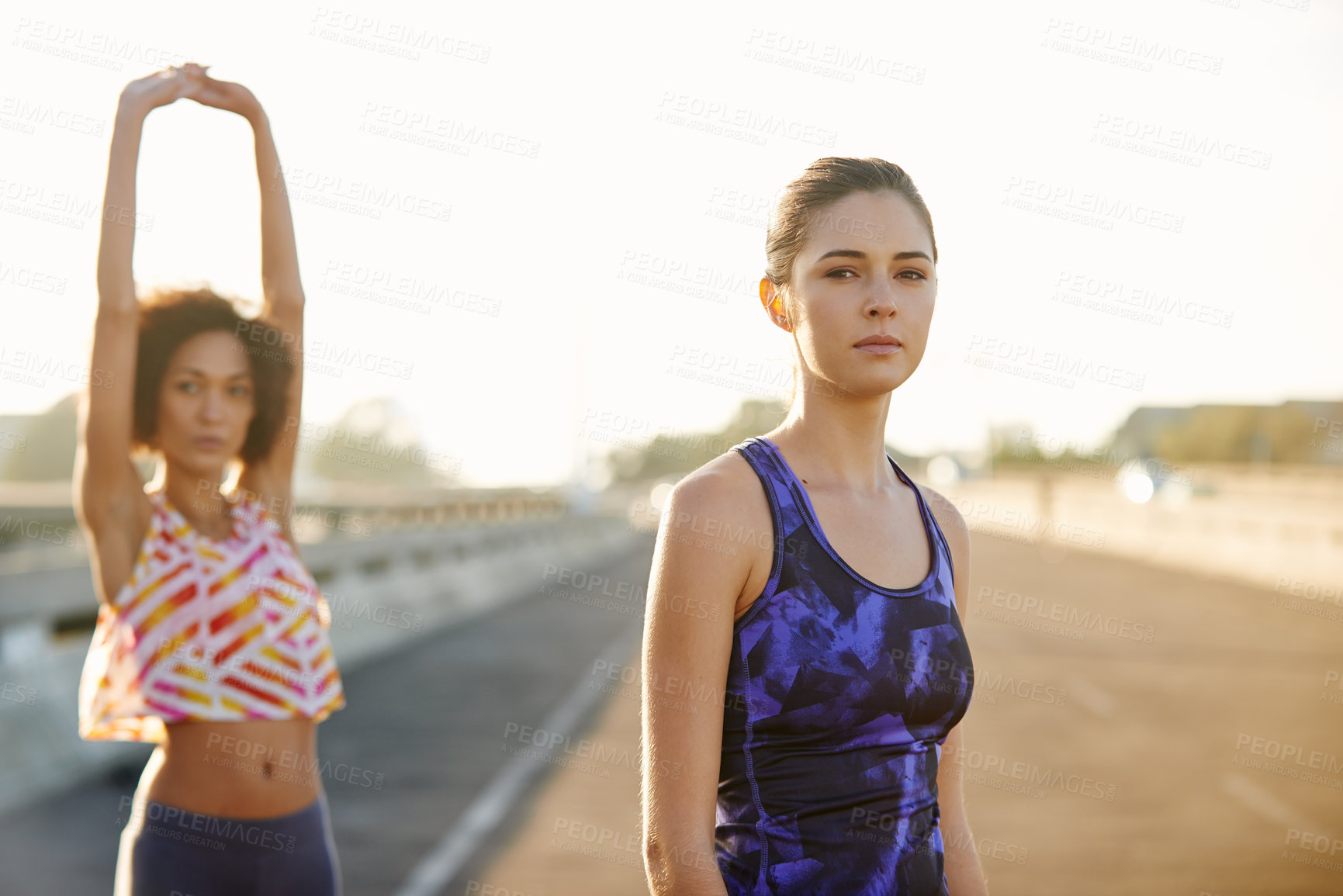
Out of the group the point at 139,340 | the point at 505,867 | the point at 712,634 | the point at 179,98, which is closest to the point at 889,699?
the point at 712,634

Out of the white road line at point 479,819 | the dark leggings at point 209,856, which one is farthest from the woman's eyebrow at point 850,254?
the white road line at point 479,819

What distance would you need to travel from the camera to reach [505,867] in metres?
6.80

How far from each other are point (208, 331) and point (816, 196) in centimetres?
171

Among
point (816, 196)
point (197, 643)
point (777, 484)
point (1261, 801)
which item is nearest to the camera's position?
point (777, 484)

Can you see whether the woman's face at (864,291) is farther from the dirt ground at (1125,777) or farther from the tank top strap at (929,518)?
the dirt ground at (1125,777)

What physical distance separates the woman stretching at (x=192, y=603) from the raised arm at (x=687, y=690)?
1214 mm

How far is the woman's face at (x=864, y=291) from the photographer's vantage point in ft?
8.25

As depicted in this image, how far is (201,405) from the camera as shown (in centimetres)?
324

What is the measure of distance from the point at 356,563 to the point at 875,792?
14034 millimetres

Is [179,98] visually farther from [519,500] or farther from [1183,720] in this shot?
[519,500]

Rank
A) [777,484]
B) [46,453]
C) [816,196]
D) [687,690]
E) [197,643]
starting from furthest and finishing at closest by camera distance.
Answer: [46,453]
[197,643]
[816,196]
[777,484]
[687,690]

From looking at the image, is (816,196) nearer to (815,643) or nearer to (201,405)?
(815,643)

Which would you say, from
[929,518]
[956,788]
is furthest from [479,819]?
[929,518]

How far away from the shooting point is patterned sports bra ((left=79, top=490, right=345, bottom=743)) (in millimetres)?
3014
